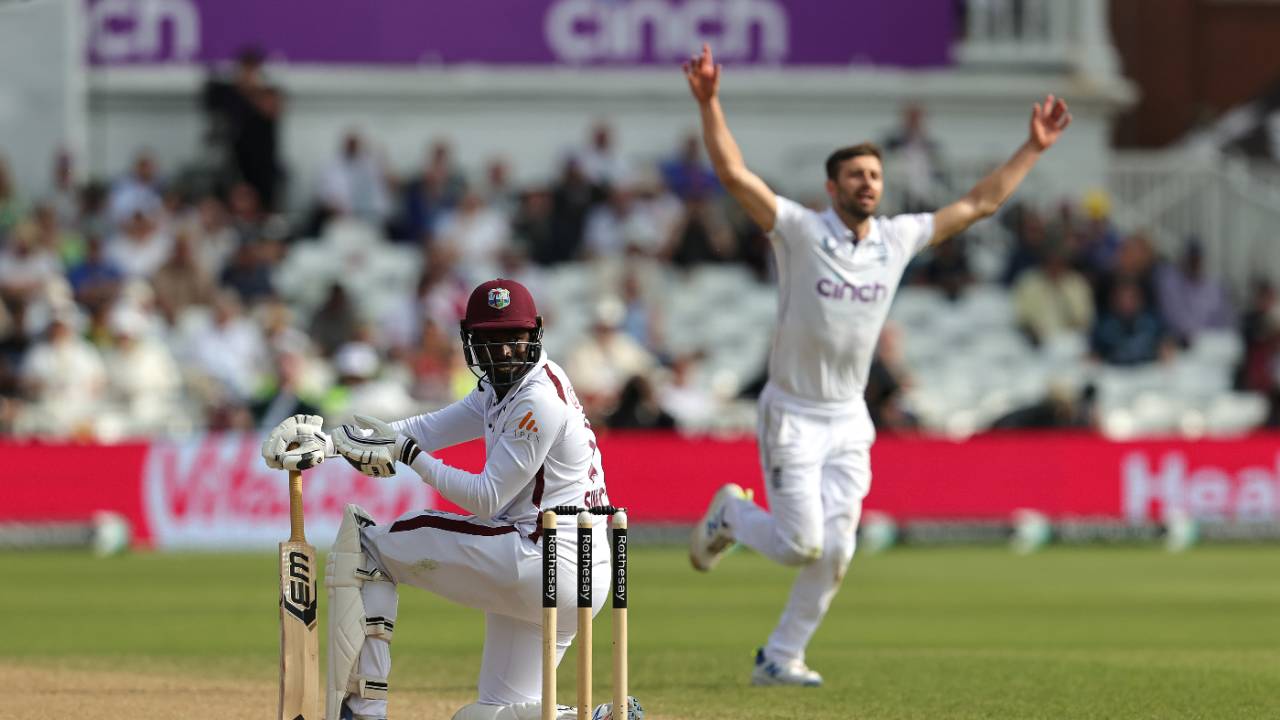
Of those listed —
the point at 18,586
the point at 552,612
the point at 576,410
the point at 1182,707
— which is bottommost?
the point at 18,586

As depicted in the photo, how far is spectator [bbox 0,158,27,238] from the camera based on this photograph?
21.4 m

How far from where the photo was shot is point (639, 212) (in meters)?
21.7

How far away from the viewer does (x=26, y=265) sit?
20.2 metres

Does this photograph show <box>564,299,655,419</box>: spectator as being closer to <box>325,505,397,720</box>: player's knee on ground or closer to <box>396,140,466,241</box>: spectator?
<box>396,140,466,241</box>: spectator

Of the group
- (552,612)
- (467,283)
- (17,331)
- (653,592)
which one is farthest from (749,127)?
(552,612)

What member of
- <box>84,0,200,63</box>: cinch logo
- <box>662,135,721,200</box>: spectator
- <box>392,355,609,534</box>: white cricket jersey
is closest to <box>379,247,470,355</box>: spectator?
<box>662,135,721,200</box>: spectator

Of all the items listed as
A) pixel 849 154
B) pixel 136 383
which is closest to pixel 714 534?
pixel 849 154

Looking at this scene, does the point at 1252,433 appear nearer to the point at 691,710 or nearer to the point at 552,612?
the point at 691,710

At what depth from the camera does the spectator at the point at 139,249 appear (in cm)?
2070

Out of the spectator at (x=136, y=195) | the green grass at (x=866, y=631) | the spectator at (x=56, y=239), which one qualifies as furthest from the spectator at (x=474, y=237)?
the green grass at (x=866, y=631)

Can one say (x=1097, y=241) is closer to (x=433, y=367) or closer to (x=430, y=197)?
(x=430, y=197)

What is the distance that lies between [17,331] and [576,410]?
1349 cm

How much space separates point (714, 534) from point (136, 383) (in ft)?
33.5

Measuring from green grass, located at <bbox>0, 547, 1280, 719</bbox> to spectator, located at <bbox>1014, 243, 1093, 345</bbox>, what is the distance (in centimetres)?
411
